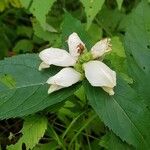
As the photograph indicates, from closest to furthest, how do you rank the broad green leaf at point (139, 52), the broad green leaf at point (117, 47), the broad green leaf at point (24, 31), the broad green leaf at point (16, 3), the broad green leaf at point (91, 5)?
the broad green leaf at point (139, 52)
the broad green leaf at point (91, 5)
the broad green leaf at point (117, 47)
the broad green leaf at point (16, 3)
the broad green leaf at point (24, 31)

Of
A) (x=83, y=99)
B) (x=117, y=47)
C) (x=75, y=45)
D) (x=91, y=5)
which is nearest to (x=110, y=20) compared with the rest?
(x=117, y=47)

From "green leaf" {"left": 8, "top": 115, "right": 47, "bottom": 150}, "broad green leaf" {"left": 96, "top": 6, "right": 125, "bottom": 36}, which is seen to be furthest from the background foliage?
"broad green leaf" {"left": 96, "top": 6, "right": 125, "bottom": 36}

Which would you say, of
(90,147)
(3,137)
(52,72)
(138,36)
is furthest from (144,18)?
(3,137)

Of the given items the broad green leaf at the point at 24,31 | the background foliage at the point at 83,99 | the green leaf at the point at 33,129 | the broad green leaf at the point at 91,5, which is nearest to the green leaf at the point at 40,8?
the background foliage at the point at 83,99

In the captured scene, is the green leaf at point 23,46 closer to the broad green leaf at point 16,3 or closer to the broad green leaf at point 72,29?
the broad green leaf at point 16,3

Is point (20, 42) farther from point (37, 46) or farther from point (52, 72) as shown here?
point (52, 72)

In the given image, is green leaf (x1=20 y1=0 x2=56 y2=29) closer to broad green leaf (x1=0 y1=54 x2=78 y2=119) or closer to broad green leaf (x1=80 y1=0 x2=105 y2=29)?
broad green leaf (x1=80 y1=0 x2=105 y2=29)
